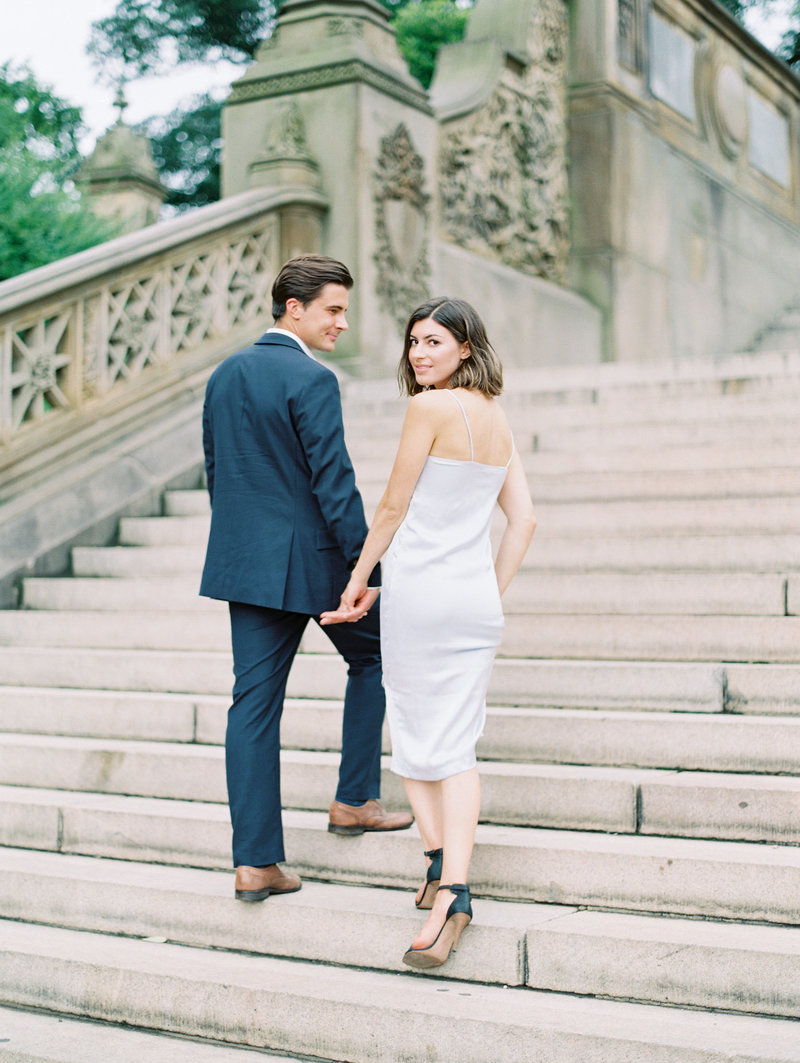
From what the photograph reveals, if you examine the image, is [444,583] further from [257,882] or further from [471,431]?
[257,882]

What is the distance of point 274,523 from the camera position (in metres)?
3.64

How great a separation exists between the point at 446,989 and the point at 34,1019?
119cm

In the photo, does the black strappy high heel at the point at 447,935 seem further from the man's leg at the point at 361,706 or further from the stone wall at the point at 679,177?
the stone wall at the point at 679,177

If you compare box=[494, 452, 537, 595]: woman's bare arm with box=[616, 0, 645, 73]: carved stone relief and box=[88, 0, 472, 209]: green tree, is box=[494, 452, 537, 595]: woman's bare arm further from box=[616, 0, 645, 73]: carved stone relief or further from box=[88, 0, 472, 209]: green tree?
box=[88, 0, 472, 209]: green tree

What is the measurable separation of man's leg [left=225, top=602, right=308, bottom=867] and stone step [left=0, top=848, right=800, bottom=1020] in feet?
0.78

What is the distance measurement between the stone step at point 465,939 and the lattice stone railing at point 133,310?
3055mm

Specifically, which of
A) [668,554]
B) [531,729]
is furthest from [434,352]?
[668,554]

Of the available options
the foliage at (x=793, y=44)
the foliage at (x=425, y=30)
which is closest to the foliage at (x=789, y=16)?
the foliage at (x=793, y=44)

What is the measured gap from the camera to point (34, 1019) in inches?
142

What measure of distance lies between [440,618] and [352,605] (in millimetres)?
323

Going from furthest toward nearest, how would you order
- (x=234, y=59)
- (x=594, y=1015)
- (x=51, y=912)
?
(x=234, y=59) < (x=51, y=912) < (x=594, y=1015)

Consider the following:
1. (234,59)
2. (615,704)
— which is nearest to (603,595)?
(615,704)

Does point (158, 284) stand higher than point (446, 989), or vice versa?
point (158, 284)

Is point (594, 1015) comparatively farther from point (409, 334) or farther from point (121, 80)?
point (121, 80)
